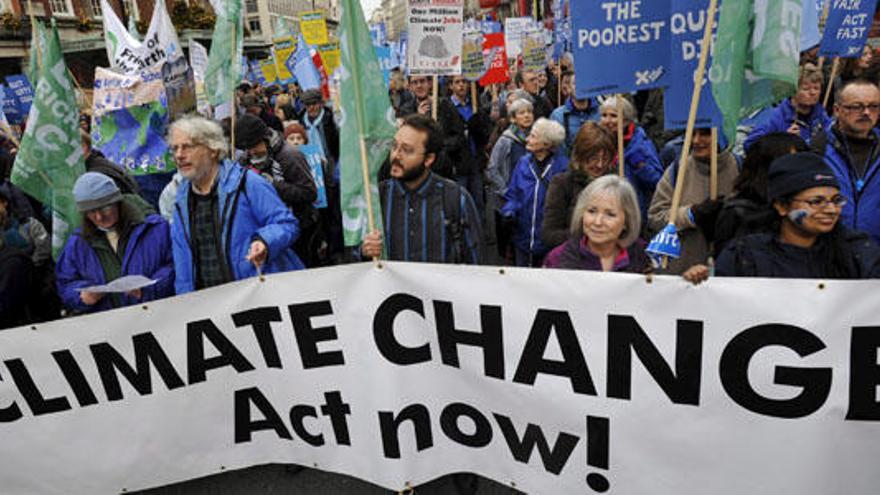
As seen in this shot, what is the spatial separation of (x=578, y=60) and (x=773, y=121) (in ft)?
9.15

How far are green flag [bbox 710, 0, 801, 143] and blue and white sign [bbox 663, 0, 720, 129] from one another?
22cm

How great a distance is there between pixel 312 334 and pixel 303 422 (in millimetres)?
432

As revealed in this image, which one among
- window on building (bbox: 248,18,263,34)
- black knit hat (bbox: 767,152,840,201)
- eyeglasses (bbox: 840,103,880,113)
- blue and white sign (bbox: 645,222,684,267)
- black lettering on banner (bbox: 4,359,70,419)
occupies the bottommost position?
black lettering on banner (bbox: 4,359,70,419)

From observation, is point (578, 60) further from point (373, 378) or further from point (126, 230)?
point (126, 230)

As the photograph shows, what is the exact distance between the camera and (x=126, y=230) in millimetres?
3143

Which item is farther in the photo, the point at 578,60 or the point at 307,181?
the point at 307,181

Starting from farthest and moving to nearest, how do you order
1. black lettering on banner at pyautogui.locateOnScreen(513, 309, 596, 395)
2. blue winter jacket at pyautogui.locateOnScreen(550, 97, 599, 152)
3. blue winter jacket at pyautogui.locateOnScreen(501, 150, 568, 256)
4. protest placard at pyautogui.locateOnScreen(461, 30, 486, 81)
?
1. protest placard at pyautogui.locateOnScreen(461, 30, 486, 81)
2. blue winter jacket at pyautogui.locateOnScreen(550, 97, 599, 152)
3. blue winter jacket at pyautogui.locateOnScreen(501, 150, 568, 256)
4. black lettering on banner at pyautogui.locateOnScreen(513, 309, 596, 395)

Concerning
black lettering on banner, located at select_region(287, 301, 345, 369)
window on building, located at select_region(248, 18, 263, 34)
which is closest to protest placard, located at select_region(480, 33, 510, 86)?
black lettering on banner, located at select_region(287, 301, 345, 369)

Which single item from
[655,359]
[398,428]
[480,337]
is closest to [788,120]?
[655,359]

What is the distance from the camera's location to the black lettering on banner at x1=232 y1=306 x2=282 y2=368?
8.25ft

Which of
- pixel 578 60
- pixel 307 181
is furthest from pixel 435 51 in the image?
pixel 578 60

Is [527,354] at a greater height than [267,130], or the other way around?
[267,130]

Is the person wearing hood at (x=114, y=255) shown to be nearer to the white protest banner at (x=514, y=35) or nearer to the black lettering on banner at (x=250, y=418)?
the black lettering on banner at (x=250, y=418)

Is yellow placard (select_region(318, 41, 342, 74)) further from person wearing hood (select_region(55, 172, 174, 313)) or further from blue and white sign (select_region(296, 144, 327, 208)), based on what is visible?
person wearing hood (select_region(55, 172, 174, 313))
